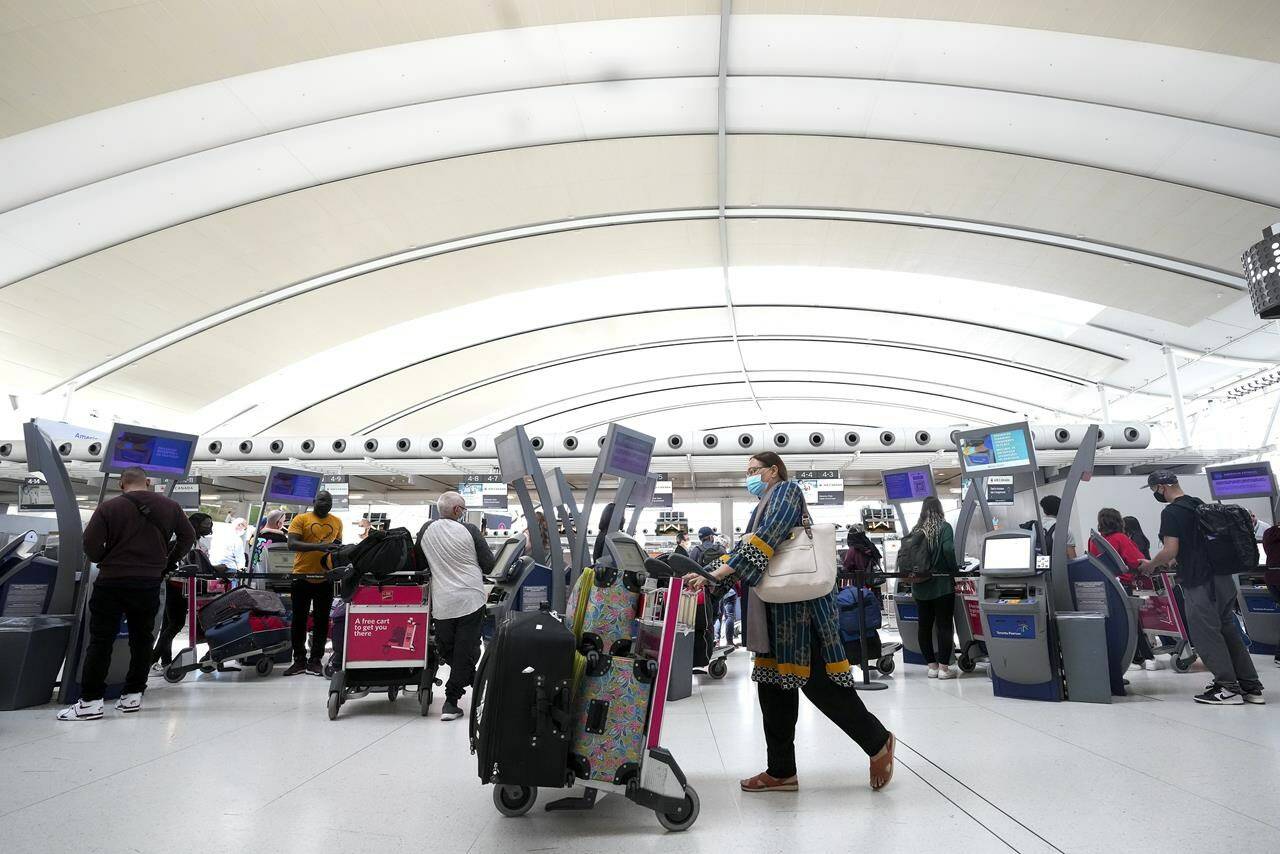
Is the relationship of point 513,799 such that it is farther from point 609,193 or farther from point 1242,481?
point 1242,481

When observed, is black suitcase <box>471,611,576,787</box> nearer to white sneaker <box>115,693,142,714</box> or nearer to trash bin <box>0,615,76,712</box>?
white sneaker <box>115,693,142,714</box>

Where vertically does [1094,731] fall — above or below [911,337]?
below

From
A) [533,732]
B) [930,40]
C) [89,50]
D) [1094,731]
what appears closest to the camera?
[533,732]

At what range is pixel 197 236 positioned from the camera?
11312mm

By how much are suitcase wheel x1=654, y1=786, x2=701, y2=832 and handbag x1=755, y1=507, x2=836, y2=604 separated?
2.90ft

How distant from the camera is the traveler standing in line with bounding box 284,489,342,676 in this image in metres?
6.98

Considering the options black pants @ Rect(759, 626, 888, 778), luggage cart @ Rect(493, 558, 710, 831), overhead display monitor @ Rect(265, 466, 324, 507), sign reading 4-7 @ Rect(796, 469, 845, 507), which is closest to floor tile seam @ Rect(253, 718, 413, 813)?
luggage cart @ Rect(493, 558, 710, 831)

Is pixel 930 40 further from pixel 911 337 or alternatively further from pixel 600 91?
pixel 911 337

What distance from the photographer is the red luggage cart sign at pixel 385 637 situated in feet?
17.0

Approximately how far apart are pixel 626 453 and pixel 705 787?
4.14 m

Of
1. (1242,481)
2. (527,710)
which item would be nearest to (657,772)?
(527,710)

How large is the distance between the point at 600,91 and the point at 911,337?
12480mm

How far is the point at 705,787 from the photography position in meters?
3.20

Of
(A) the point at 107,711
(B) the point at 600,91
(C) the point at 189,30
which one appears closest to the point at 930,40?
(B) the point at 600,91
